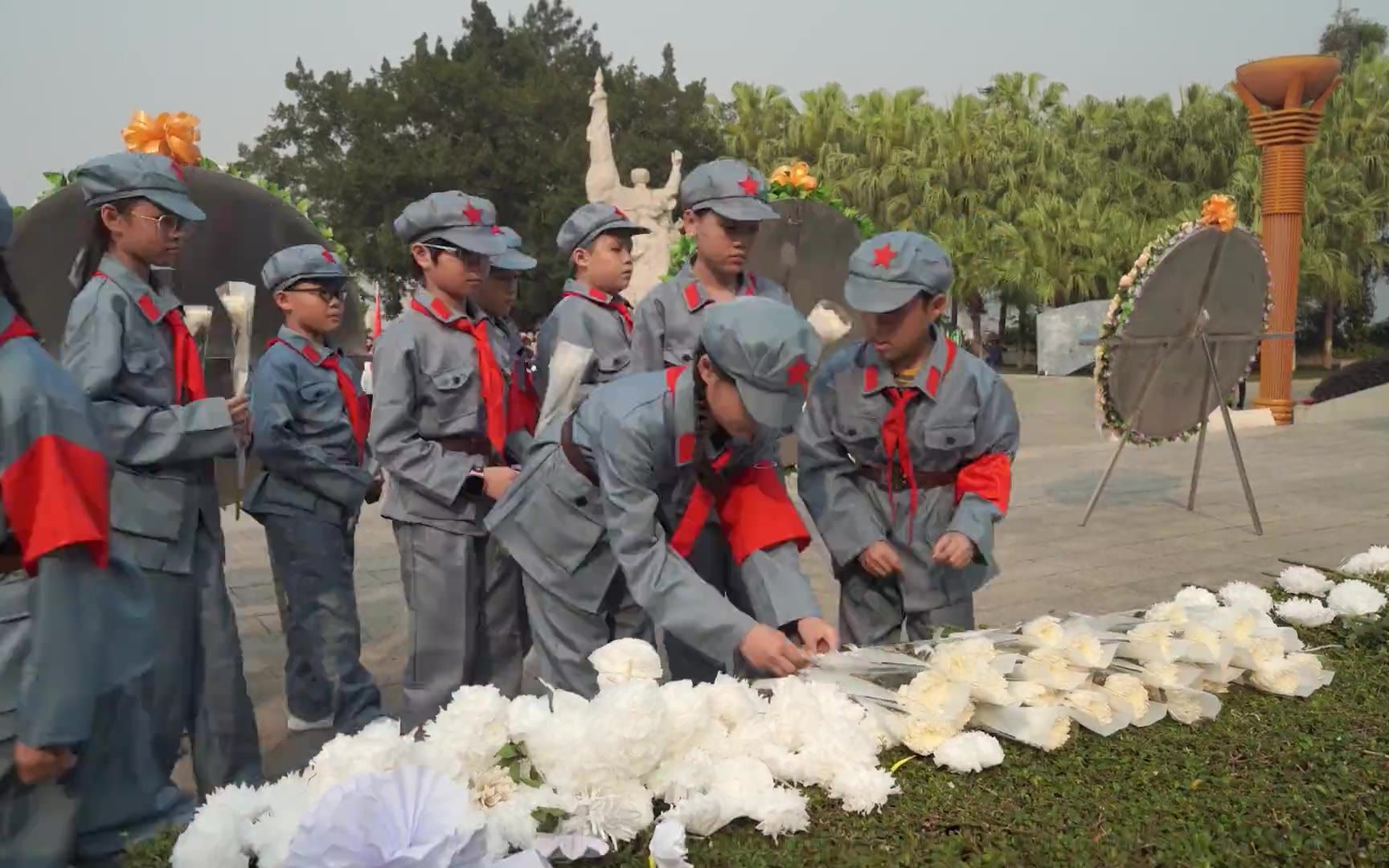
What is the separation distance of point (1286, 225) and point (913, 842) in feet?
46.8

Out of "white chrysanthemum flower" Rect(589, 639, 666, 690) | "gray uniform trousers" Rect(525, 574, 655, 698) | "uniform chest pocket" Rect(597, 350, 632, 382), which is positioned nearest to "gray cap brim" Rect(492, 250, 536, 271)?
"uniform chest pocket" Rect(597, 350, 632, 382)

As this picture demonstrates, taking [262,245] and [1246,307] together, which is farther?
[1246,307]

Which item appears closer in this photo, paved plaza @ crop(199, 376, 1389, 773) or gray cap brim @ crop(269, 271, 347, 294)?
gray cap brim @ crop(269, 271, 347, 294)

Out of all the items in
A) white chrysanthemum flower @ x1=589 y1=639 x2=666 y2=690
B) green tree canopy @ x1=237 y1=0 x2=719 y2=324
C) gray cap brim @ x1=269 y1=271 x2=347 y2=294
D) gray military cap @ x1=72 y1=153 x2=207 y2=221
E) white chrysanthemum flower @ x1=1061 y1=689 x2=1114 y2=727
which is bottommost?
white chrysanthemum flower @ x1=1061 y1=689 x2=1114 y2=727

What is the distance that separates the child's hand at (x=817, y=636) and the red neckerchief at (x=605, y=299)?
216 centimetres

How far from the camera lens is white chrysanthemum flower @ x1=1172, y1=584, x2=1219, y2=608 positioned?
2598 millimetres

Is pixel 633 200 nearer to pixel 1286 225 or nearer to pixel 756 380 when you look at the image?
pixel 1286 225

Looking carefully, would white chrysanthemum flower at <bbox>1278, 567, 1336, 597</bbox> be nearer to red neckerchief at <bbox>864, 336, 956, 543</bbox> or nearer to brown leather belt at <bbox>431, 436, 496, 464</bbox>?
red neckerchief at <bbox>864, 336, 956, 543</bbox>

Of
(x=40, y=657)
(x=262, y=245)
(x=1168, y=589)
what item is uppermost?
(x=262, y=245)

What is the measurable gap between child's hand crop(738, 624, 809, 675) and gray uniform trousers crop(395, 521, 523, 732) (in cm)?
164

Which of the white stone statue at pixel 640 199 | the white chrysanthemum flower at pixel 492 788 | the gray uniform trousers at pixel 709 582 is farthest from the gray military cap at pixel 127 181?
→ the white stone statue at pixel 640 199

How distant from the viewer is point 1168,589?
6141 mm

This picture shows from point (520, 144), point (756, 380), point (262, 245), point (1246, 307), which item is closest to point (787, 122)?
point (520, 144)

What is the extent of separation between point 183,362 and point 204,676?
898 millimetres
